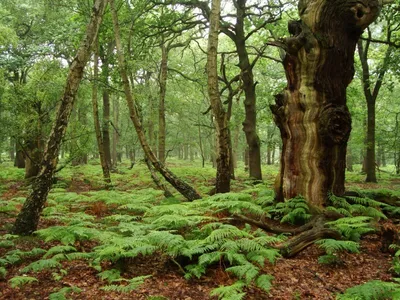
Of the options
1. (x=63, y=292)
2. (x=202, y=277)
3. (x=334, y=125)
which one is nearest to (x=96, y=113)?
(x=334, y=125)

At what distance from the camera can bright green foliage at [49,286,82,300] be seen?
3.82 m

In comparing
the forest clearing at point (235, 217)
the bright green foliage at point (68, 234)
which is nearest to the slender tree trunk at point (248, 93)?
the forest clearing at point (235, 217)

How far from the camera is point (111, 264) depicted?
5.05m

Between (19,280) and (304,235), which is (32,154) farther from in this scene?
(304,235)

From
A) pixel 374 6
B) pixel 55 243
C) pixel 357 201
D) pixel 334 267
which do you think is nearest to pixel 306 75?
pixel 374 6

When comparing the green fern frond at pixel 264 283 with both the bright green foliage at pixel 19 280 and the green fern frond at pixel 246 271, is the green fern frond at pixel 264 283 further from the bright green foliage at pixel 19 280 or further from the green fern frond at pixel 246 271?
the bright green foliage at pixel 19 280

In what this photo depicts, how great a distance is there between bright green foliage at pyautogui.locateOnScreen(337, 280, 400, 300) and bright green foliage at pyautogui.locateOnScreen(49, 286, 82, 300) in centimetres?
332

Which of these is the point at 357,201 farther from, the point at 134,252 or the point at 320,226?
the point at 134,252

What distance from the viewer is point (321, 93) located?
712 cm

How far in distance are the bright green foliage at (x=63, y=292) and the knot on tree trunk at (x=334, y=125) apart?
18.6 ft

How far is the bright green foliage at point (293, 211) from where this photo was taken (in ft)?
21.5

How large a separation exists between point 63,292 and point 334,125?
6.07 metres

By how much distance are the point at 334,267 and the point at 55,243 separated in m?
5.19

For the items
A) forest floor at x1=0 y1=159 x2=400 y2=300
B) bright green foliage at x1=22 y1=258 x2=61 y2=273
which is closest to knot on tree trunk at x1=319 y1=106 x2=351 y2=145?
forest floor at x1=0 y1=159 x2=400 y2=300
